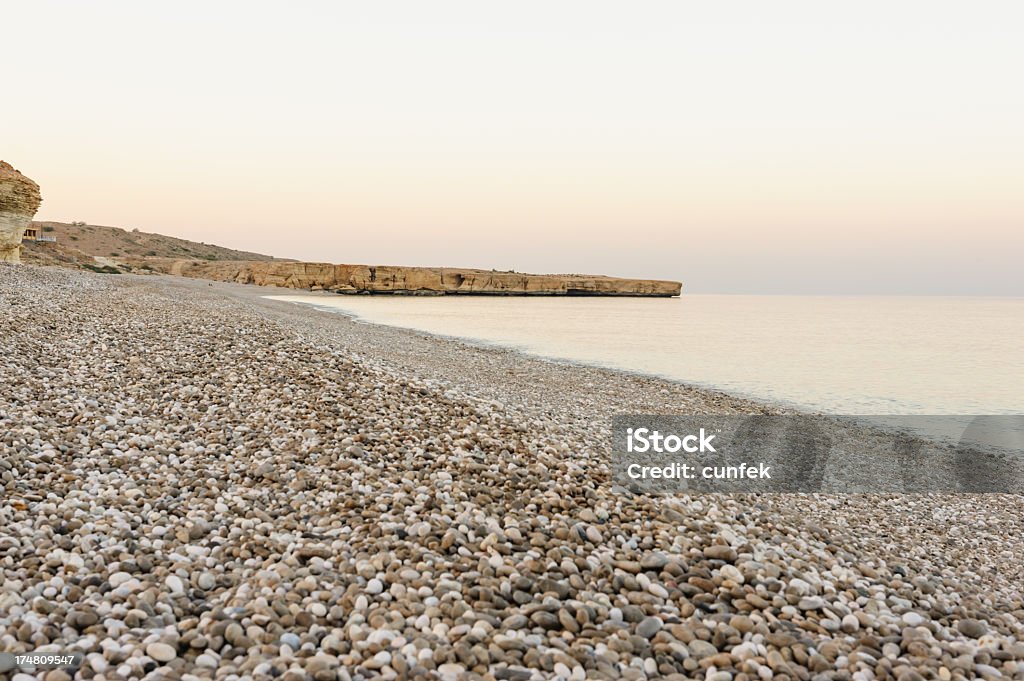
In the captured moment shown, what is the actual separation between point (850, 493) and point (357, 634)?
7278 millimetres

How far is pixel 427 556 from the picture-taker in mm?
4520

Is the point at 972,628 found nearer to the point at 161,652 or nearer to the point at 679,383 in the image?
the point at 161,652

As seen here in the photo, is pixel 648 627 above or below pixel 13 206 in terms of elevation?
below

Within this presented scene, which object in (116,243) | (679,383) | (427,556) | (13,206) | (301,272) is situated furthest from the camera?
(116,243)

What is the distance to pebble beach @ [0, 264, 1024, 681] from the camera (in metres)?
3.55

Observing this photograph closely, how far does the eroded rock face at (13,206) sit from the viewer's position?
102 ft

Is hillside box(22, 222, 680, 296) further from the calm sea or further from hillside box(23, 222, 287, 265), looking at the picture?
the calm sea

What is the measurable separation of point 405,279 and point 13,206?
58.2m

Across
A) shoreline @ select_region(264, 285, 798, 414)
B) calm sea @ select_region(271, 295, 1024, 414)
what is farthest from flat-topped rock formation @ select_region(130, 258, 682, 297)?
shoreline @ select_region(264, 285, 798, 414)

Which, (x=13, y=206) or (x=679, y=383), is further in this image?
(x=13, y=206)

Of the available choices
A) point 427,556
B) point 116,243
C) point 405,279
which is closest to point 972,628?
point 427,556

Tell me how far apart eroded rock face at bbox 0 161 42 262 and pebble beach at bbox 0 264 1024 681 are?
30.5 metres

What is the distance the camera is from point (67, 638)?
11.4ft

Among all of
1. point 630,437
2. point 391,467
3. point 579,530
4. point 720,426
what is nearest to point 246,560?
point 391,467
